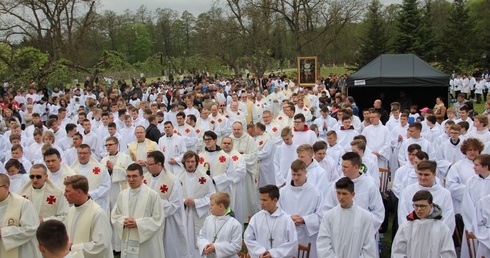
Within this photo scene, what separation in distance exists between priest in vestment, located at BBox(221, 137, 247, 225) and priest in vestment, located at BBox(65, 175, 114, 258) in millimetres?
3407

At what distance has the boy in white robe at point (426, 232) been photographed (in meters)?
5.21

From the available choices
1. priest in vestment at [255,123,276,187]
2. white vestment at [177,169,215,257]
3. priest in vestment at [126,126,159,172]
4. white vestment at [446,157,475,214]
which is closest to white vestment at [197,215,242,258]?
white vestment at [177,169,215,257]

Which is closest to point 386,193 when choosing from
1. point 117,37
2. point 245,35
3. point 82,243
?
point 82,243

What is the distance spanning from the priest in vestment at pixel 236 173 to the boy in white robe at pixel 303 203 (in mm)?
2273

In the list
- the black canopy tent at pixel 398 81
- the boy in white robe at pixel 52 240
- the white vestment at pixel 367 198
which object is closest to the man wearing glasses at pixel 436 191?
the white vestment at pixel 367 198

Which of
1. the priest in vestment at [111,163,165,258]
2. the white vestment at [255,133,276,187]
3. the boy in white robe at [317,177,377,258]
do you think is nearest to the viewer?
the boy in white robe at [317,177,377,258]

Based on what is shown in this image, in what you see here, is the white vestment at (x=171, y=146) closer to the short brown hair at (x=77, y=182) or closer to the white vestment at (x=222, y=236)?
the white vestment at (x=222, y=236)

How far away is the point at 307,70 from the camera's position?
2719 centimetres

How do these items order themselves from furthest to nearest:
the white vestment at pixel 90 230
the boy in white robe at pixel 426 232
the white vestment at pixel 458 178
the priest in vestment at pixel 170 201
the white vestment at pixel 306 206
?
the white vestment at pixel 458 178, the priest in vestment at pixel 170 201, the white vestment at pixel 306 206, the white vestment at pixel 90 230, the boy in white robe at pixel 426 232

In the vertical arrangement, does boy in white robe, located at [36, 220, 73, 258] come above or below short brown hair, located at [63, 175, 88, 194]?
below

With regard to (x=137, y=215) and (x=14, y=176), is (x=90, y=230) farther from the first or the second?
(x=14, y=176)

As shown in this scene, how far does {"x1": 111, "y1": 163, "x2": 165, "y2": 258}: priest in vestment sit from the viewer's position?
6.50 meters

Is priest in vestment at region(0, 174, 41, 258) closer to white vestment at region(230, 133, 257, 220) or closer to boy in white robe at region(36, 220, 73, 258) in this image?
boy in white robe at region(36, 220, 73, 258)

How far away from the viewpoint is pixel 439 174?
931cm
